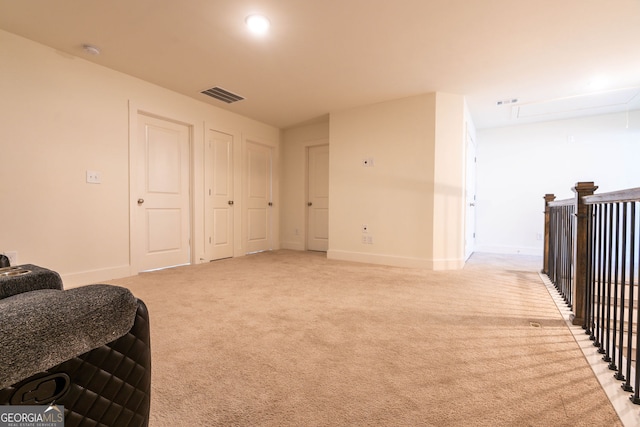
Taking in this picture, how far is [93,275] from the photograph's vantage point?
127 inches

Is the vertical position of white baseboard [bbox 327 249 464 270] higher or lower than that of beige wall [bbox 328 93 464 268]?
lower

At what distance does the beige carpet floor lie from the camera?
1.18m

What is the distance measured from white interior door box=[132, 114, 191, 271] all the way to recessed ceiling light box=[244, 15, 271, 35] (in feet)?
6.85

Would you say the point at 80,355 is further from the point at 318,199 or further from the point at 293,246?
the point at 293,246

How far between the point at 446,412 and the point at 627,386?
2.78 feet

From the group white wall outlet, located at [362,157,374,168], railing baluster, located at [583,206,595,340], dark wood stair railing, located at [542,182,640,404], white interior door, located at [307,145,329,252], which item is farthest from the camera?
white interior door, located at [307,145,329,252]

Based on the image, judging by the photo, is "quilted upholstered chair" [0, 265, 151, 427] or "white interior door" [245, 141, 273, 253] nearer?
"quilted upholstered chair" [0, 265, 151, 427]

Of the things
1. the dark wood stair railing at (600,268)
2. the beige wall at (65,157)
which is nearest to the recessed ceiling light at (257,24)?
the beige wall at (65,157)

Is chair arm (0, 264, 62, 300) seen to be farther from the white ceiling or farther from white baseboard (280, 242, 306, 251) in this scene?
white baseboard (280, 242, 306, 251)

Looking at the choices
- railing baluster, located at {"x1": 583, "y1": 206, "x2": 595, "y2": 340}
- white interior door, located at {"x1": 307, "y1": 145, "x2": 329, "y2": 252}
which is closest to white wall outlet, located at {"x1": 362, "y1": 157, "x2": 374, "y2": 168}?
white interior door, located at {"x1": 307, "y1": 145, "x2": 329, "y2": 252}

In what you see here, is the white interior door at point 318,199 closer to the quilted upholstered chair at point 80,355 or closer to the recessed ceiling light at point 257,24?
the recessed ceiling light at point 257,24

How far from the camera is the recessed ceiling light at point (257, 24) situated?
2445mm

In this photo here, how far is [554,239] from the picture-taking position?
3355 mm

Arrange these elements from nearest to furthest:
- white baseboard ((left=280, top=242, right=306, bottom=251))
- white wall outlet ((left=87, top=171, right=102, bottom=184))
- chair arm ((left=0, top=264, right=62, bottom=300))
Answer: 1. chair arm ((left=0, top=264, right=62, bottom=300))
2. white wall outlet ((left=87, top=171, right=102, bottom=184))
3. white baseboard ((left=280, top=242, right=306, bottom=251))
